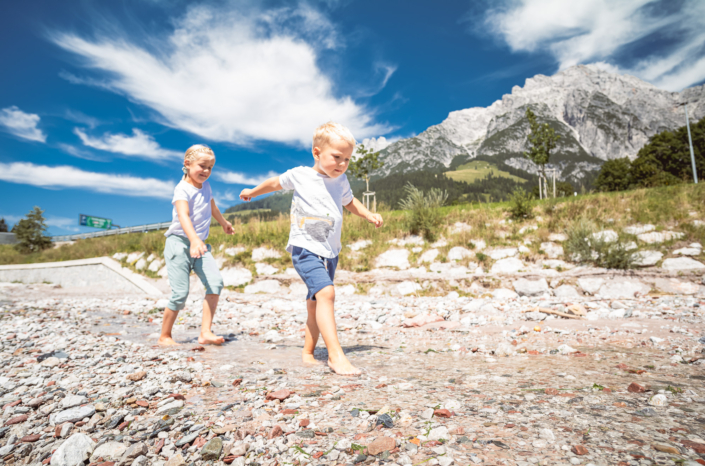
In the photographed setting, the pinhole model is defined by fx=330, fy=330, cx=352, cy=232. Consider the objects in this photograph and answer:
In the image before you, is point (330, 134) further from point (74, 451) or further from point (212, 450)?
point (74, 451)

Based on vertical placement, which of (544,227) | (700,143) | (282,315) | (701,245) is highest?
(700,143)

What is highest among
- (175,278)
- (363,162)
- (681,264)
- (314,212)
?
(363,162)

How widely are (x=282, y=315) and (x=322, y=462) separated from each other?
458 centimetres

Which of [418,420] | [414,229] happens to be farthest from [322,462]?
[414,229]

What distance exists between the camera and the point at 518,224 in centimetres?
905

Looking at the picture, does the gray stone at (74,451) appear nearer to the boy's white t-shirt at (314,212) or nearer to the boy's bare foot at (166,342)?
the boy's white t-shirt at (314,212)

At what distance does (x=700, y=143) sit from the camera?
42562 millimetres

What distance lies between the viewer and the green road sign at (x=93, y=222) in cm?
4891

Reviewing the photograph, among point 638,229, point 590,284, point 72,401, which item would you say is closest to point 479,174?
point 638,229

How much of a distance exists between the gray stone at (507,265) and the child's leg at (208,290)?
6.14 m

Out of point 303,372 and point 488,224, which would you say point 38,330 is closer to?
point 303,372

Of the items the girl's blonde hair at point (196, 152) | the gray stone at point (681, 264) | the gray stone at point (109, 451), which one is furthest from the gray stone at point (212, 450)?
the gray stone at point (681, 264)

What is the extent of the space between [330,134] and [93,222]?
60.5 meters

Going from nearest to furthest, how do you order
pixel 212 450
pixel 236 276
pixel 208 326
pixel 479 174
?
pixel 212 450 → pixel 208 326 → pixel 236 276 → pixel 479 174
